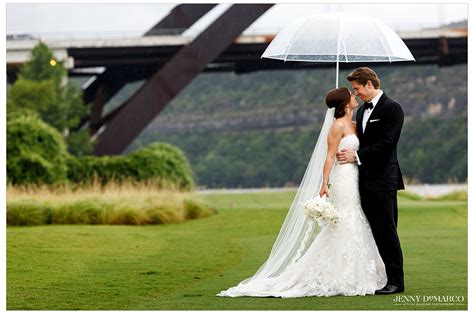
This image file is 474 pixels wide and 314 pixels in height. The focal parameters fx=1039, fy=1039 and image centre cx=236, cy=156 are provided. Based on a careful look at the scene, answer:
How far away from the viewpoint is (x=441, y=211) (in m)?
19.7

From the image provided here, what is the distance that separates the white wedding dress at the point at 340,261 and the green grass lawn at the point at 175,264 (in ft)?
0.58

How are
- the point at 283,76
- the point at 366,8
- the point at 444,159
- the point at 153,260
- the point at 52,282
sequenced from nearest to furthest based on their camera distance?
the point at 52,282, the point at 153,260, the point at 366,8, the point at 444,159, the point at 283,76

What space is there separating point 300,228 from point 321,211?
451 millimetres

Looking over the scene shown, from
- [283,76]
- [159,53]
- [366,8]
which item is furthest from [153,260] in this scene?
[283,76]

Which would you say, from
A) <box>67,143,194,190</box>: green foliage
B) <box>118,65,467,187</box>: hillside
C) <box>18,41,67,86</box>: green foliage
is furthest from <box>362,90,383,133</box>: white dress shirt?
<box>118,65,467,187</box>: hillside

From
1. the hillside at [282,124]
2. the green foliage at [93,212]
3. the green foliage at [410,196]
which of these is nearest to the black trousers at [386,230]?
the green foliage at [93,212]

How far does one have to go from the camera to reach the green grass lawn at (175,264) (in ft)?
25.9

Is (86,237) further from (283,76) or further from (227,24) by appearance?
(283,76)

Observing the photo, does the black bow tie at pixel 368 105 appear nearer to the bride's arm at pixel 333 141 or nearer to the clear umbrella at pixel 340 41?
the bride's arm at pixel 333 141

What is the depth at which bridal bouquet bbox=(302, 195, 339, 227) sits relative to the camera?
807cm

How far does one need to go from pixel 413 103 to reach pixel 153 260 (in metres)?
40.6

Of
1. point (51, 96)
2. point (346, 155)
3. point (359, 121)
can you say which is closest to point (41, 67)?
point (51, 96)

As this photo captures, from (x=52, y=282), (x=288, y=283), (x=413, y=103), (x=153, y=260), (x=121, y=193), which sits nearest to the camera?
(x=288, y=283)

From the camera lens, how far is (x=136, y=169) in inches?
866
